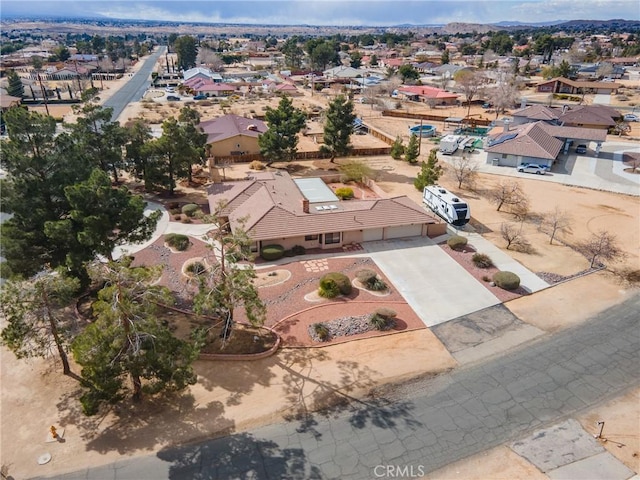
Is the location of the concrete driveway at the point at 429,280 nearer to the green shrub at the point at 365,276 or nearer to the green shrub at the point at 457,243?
the green shrub at the point at 457,243

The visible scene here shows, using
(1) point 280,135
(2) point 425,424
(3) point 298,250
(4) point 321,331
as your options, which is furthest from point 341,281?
(1) point 280,135

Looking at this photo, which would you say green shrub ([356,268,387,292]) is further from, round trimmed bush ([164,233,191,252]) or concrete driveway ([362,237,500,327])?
round trimmed bush ([164,233,191,252])

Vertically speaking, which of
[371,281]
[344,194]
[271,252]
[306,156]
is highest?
[306,156]

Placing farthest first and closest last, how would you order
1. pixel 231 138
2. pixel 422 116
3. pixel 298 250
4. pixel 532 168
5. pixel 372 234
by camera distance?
pixel 422 116 → pixel 231 138 → pixel 532 168 → pixel 372 234 → pixel 298 250

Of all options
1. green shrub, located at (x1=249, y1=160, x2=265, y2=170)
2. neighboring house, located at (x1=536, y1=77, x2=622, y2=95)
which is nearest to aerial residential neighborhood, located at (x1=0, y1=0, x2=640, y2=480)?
green shrub, located at (x1=249, y1=160, x2=265, y2=170)

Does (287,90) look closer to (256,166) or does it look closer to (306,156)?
(306,156)
